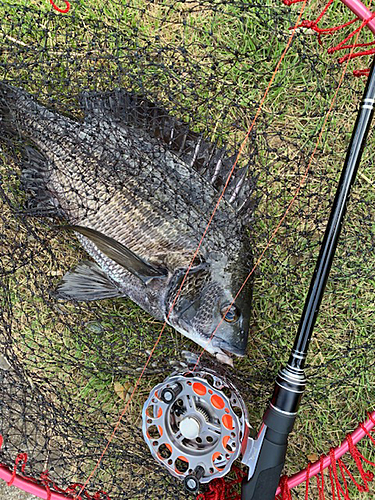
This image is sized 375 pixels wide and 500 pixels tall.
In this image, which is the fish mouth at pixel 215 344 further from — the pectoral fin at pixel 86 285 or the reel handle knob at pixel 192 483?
the reel handle knob at pixel 192 483

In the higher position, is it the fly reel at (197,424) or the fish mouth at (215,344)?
the fish mouth at (215,344)

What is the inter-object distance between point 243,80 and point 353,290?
1227 millimetres

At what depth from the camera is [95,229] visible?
2.22 m

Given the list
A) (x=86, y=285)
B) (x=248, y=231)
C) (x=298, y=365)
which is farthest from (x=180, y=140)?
(x=298, y=365)

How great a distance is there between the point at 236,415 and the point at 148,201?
1.04 metres

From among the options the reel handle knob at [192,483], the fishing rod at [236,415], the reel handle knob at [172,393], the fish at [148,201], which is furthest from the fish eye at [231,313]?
the reel handle knob at [192,483]

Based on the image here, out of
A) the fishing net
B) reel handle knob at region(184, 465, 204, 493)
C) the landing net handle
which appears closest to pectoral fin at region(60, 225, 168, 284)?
the fishing net

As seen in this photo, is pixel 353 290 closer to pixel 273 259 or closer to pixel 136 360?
pixel 273 259

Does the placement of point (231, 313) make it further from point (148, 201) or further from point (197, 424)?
point (148, 201)

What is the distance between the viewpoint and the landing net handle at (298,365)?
1.73m

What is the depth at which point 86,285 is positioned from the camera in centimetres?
235

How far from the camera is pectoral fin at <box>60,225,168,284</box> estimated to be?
208 cm

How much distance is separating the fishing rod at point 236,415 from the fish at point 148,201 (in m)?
0.21

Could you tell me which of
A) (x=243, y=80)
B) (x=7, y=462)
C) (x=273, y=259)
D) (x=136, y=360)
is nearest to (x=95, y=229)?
(x=136, y=360)
